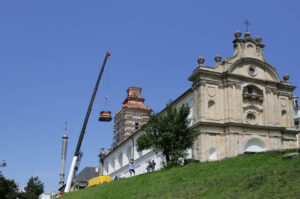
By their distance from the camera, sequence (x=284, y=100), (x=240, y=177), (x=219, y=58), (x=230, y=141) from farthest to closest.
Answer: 1. (x=284, y=100)
2. (x=219, y=58)
3. (x=230, y=141)
4. (x=240, y=177)

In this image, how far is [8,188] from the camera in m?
85.4

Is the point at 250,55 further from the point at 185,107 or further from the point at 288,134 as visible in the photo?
the point at 185,107

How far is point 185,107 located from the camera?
38.3 metres

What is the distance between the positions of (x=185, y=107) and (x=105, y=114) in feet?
49.7

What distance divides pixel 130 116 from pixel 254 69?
40666 mm

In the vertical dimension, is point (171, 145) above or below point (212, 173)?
above

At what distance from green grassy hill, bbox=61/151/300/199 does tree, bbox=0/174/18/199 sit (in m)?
49.0

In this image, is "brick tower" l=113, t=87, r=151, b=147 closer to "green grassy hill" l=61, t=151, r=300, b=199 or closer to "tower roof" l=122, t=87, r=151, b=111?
"tower roof" l=122, t=87, r=151, b=111

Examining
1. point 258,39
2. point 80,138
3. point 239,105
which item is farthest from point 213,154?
point 80,138

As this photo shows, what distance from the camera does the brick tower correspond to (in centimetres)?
8162

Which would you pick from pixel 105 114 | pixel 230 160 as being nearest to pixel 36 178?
pixel 105 114

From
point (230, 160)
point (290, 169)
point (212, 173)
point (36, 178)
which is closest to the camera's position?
point (290, 169)

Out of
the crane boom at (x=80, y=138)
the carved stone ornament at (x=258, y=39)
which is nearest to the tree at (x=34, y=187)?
the crane boom at (x=80, y=138)

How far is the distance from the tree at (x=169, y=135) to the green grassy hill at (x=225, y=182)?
6464mm
